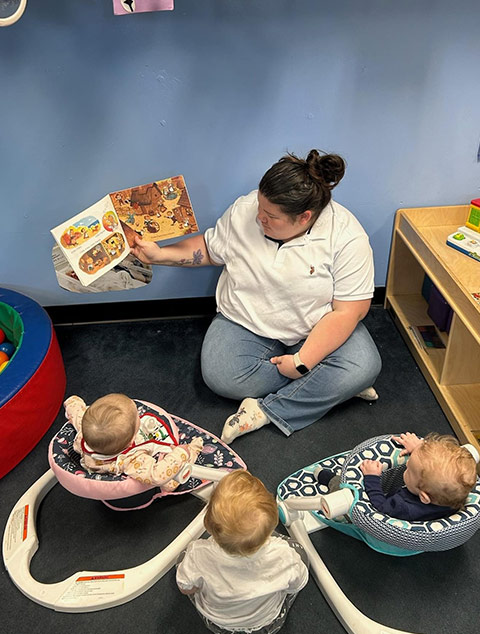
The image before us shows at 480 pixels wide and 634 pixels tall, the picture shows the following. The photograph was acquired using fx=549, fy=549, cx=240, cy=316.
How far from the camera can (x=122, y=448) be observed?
54.9 inches

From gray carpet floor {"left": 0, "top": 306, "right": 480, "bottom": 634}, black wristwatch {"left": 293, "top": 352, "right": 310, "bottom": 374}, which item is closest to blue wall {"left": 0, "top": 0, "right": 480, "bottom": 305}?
gray carpet floor {"left": 0, "top": 306, "right": 480, "bottom": 634}

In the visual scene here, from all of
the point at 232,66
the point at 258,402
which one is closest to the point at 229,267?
the point at 258,402

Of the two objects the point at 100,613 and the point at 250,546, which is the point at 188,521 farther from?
the point at 250,546

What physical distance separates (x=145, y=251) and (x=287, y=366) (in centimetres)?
59

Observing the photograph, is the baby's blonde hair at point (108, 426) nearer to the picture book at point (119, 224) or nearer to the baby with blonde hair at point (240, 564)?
the baby with blonde hair at point (240, 564)

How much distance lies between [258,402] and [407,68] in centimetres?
116

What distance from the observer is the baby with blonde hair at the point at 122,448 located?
1.35 meters

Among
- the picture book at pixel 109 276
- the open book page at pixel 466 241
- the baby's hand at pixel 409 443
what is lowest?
the baby's hand at pixel 409 443

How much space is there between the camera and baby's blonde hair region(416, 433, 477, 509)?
3.92 feet

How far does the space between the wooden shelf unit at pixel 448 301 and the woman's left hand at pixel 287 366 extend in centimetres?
50

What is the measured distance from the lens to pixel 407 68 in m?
1.72

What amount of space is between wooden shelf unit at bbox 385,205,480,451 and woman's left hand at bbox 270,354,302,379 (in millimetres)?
497

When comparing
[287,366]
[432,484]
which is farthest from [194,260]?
[432,484]

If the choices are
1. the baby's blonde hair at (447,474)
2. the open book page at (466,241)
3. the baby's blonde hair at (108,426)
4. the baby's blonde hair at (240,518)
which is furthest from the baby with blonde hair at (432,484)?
the open book page at (466,241)
